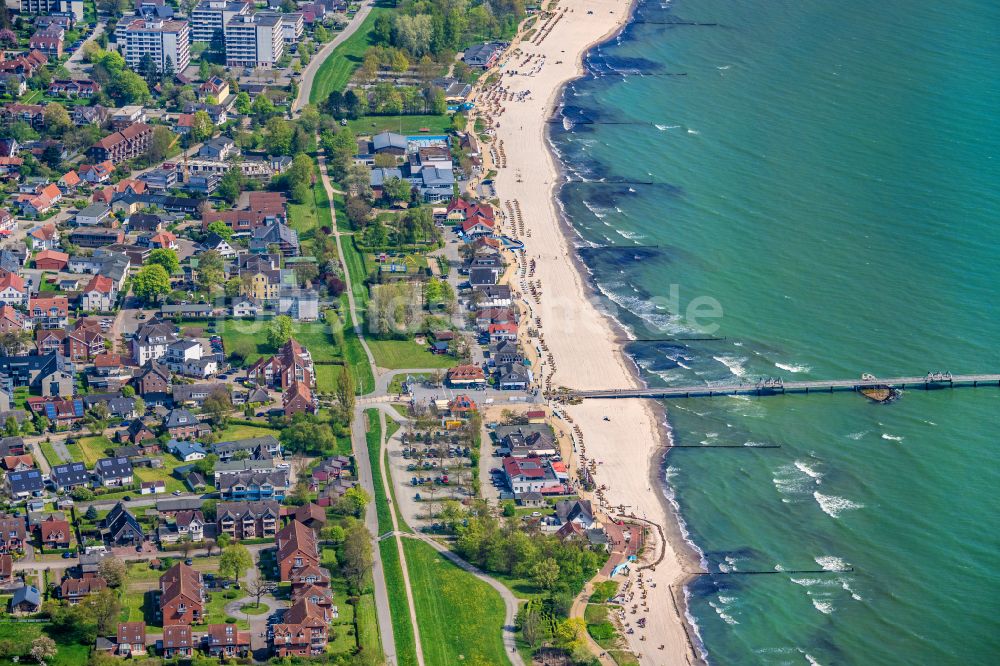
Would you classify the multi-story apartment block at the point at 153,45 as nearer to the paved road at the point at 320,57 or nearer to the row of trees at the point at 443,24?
the paved road at the point at 320,57

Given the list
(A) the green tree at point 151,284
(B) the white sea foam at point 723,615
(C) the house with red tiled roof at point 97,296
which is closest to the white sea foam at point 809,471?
(B) the white sea foam at point 723,615

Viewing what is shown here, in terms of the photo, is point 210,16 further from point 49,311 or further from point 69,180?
point 49,311

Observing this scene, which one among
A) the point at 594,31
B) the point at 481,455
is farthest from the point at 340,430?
the point at 594,31

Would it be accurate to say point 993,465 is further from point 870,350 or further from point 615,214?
point 615,214

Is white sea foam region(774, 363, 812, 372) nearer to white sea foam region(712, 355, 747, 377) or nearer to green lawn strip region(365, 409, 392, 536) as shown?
white sea foam region(712, 355, 747, 377)

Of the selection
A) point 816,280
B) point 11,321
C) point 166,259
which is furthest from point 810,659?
point 11,321

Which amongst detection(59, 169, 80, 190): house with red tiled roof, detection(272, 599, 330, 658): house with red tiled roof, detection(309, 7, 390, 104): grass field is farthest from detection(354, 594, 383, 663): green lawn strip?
detection(309, 7, 390, 104): grass field
